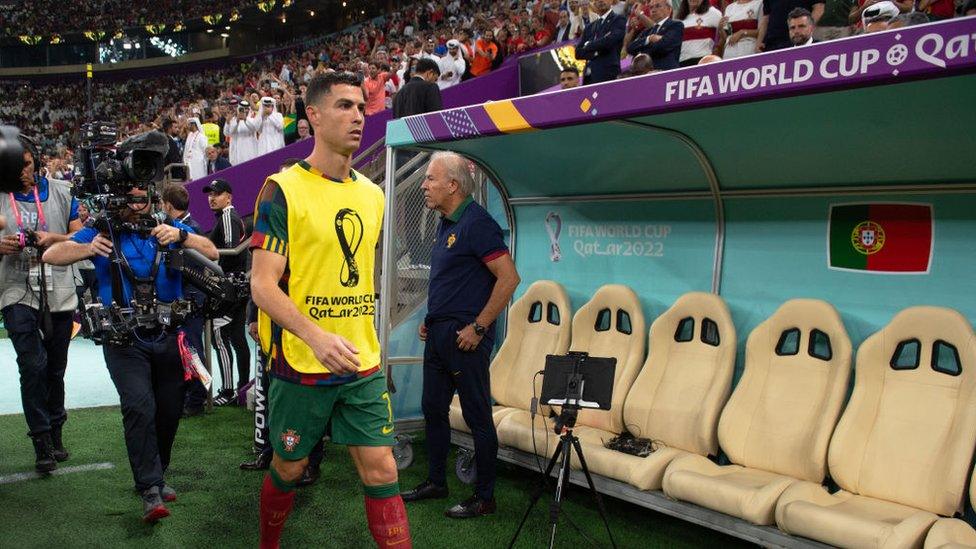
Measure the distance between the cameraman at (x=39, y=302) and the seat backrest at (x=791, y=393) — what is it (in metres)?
3.92

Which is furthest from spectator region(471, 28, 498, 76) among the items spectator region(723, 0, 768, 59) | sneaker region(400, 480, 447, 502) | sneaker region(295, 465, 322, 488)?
sneaker region(400, 480, 447, 502)

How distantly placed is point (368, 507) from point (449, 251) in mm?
1717

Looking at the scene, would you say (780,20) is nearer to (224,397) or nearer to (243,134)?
(224,397)

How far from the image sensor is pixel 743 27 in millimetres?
6270

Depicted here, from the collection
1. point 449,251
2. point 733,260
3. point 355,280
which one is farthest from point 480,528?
point 733,260

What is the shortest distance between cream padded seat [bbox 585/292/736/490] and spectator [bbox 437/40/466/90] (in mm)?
7376

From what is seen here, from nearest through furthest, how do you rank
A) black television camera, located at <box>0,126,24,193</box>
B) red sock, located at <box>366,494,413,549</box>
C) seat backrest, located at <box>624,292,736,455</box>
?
1. black television camera, located at <box>0,126,24,193</box>
2. red sock, located at <box>366,494,413,549</box>
3. seat backrest, located at <box>624,292,736,455</box>

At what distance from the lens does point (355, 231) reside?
2.76 metres

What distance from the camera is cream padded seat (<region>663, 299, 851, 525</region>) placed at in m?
3.55

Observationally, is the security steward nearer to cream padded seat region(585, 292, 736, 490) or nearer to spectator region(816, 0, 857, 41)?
cream padded seat region(585, 292, 736, 490)

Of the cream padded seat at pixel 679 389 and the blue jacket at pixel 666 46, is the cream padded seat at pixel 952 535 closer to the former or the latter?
the cream padded seat at pixel 679 389

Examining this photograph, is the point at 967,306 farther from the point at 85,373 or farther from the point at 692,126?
the point at 85,373

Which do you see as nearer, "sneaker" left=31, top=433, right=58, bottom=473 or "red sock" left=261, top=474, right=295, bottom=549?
"red sock" left=261, top=474, right=295, bottom=549

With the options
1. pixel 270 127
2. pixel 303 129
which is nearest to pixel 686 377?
pixel 303 129
